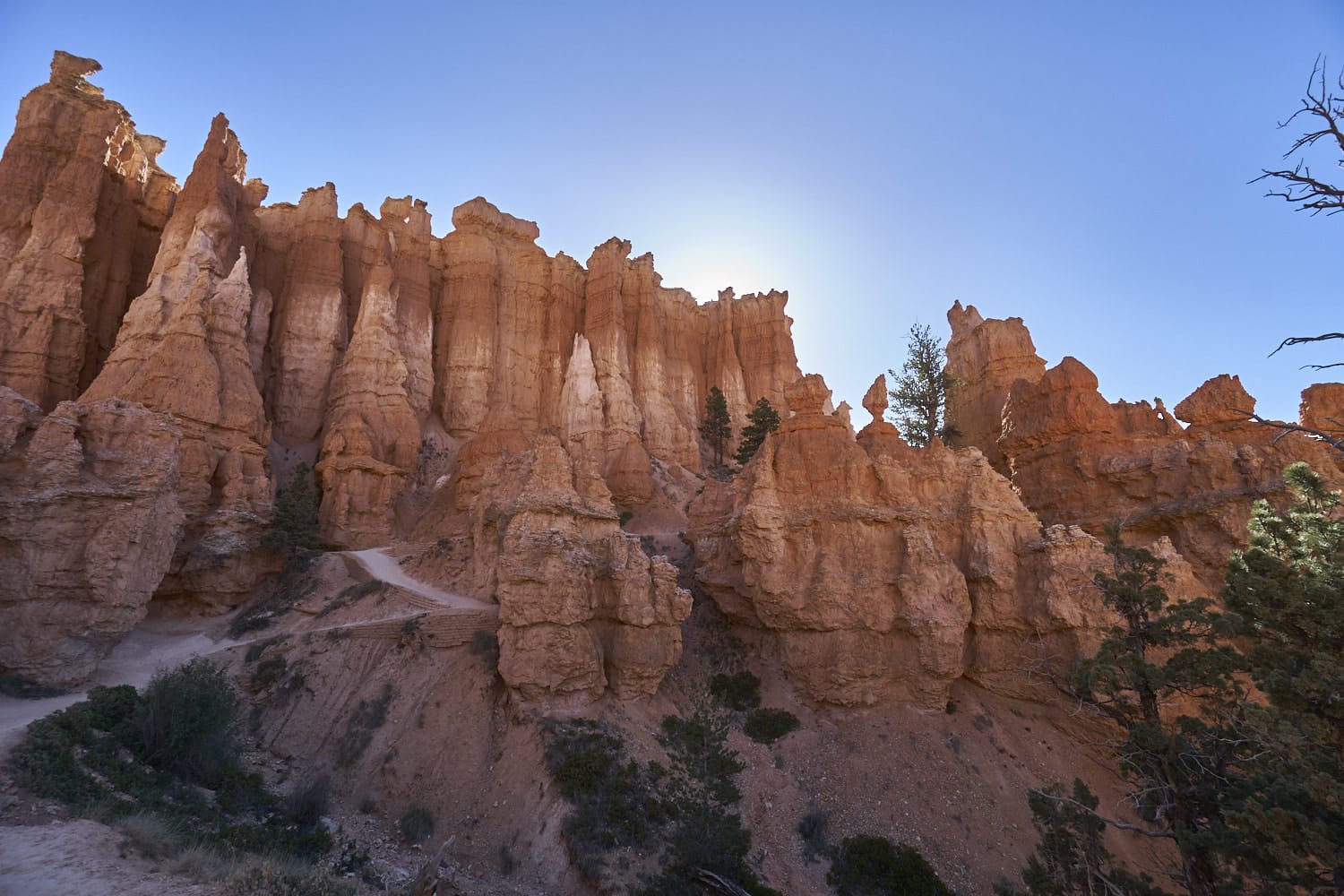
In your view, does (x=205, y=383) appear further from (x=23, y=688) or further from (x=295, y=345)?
(x=23, y=688)

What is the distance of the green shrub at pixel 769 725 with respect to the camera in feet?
66.8

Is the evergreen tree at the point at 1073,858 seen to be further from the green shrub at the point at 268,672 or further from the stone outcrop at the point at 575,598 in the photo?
the green shrub at the point at 268,672

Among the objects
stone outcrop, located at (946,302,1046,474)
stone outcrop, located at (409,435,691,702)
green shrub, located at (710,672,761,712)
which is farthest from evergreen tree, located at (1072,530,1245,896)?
stone outcrop, located at (946,302,1046,474)

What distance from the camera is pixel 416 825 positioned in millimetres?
15805

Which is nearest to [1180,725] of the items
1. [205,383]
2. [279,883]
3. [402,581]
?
[279,883]

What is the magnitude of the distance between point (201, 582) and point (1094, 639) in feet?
114

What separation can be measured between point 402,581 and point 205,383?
15.7 meters

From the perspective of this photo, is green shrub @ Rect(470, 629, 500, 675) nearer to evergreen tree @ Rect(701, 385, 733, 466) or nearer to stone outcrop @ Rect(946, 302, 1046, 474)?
stone outcrop @ Rect(946, 302, 1046, 474)

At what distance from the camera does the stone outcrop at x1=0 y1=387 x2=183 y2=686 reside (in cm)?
1825

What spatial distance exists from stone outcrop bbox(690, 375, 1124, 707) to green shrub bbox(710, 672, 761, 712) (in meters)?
1.54

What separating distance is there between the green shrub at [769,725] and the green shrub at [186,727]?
1525 cm

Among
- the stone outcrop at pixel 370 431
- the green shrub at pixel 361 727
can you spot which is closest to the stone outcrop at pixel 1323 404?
the green shrub at pixel 361 727

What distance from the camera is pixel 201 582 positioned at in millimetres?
26156

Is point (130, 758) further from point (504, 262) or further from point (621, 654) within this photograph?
point (504, 262)
